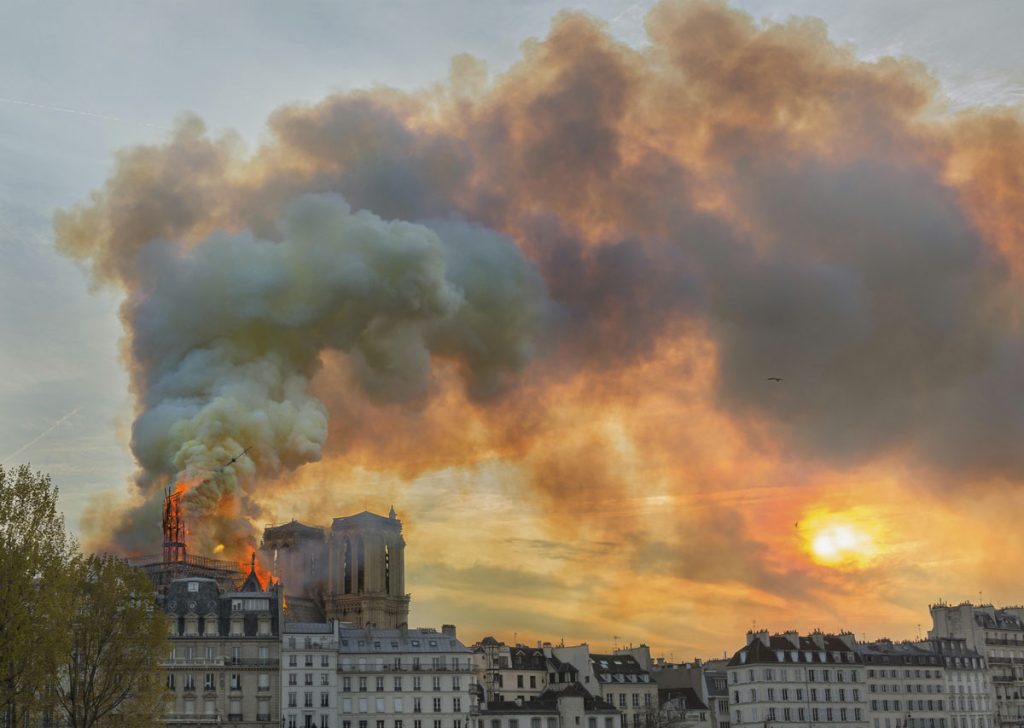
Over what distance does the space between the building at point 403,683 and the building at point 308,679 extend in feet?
4.43

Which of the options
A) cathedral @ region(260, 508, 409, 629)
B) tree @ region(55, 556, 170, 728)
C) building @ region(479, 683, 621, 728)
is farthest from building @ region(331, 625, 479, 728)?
cathedral @ region(260, 508, 409, 629)

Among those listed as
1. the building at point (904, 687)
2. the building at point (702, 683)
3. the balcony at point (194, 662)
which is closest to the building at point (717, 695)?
the building at point (702, 683)

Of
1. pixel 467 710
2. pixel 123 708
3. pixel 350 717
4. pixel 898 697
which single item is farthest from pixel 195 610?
pixel 898 697

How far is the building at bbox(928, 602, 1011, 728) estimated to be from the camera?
14975 centimetres

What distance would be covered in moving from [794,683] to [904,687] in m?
16.8

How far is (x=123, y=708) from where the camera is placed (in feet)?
225

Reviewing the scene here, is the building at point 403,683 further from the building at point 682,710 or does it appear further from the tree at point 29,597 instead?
the tree at point 29,597

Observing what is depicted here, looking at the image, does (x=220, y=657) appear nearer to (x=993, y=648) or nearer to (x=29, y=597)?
(x=29, y=597)

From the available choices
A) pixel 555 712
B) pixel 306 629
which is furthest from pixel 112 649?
pixel 555 712

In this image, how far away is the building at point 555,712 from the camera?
117 meters

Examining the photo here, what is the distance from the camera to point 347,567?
6781 inches

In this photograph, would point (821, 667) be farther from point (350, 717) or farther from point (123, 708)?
point (123, 708)

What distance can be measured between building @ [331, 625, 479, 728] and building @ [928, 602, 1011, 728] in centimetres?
6094

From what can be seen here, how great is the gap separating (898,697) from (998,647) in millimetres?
23427
